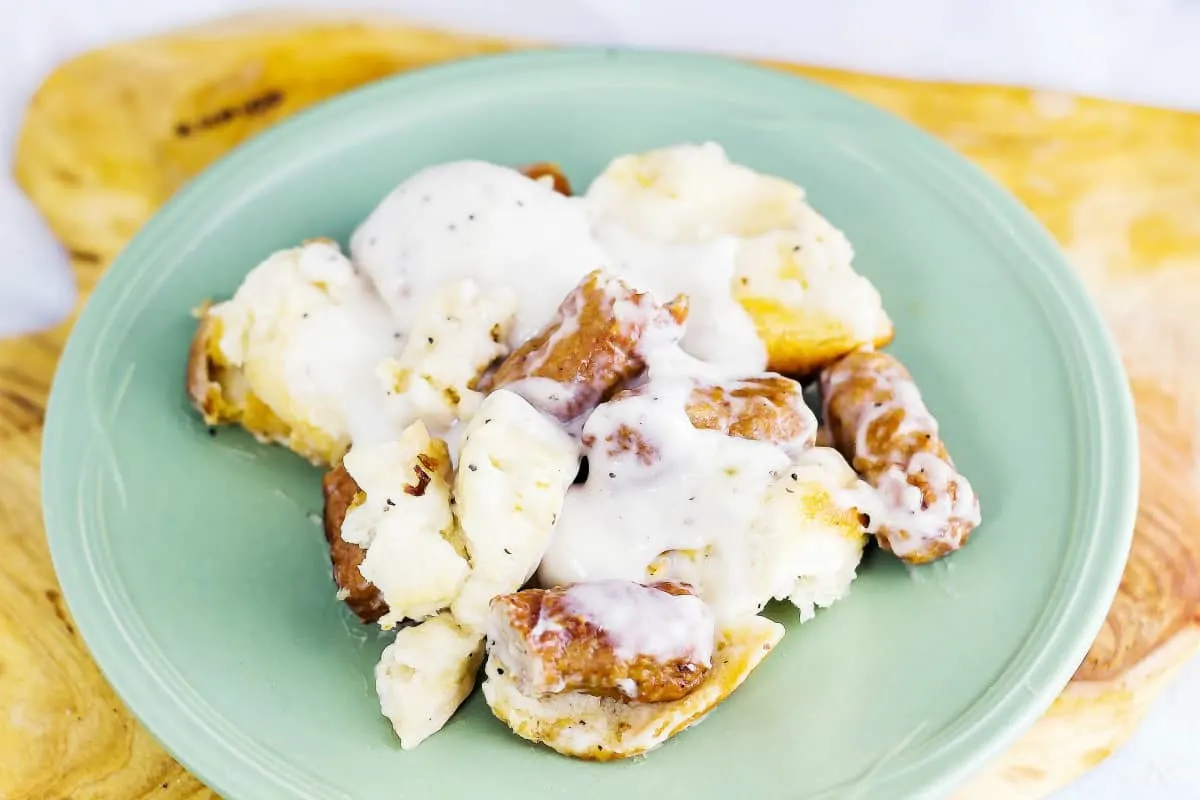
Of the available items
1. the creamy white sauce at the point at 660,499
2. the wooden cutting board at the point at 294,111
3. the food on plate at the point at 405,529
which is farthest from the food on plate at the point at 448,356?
the wooden cutting board at the point at 294,111

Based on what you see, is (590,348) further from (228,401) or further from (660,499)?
(228,401)

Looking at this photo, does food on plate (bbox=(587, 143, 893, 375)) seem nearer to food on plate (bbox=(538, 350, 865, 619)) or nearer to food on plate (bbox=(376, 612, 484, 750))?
food on plate (bbox=(538, 350, 865, 619))

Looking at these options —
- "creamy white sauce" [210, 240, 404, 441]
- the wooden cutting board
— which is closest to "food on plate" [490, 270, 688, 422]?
"creamy white sauce" [210, 240, 404, 441]

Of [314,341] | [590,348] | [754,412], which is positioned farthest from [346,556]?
[754,412]

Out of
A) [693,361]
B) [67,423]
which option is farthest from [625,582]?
[67,423]

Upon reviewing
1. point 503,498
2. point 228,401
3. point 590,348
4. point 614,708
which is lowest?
point 614,708

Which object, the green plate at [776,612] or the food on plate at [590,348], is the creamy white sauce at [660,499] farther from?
the green plate at [776,612]
